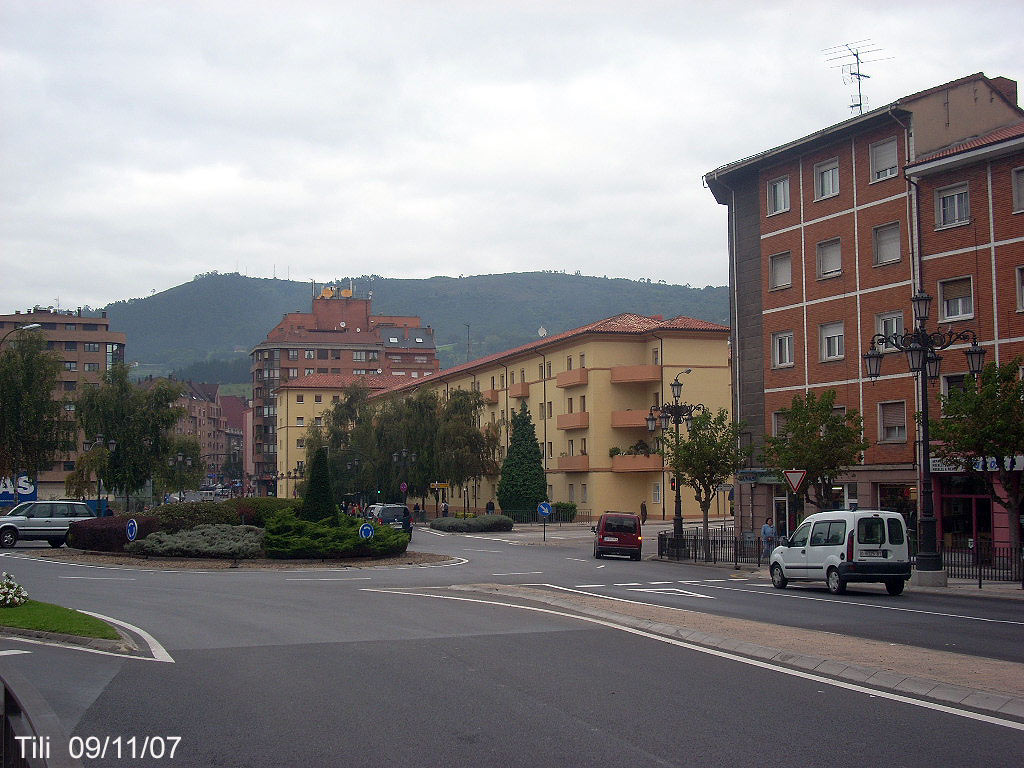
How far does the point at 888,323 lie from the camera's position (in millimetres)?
40344

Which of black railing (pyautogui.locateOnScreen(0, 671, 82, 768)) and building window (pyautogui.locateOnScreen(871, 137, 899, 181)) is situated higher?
building window (pyautogui.locateOnScreen(871, 137, 899, 181))

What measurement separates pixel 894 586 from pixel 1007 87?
2738 centimetres

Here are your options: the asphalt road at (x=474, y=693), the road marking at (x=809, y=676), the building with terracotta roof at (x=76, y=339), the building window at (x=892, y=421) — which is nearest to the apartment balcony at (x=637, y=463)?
the building window at (x=892, y=421)

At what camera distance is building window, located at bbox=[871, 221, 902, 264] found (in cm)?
4000

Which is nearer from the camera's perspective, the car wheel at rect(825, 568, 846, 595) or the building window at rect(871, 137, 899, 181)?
the car wheel at rect(825, 568, 846, 595)

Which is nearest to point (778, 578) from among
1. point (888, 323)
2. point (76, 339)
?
point (888, 323)

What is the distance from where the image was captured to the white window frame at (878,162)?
40.1m

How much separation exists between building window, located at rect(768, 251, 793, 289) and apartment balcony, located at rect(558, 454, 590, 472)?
2980 centimetres

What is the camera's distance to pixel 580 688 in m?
10.7

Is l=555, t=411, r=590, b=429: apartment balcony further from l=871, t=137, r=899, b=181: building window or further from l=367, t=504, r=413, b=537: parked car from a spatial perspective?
l=871, t=137, r=899, b=181: building window

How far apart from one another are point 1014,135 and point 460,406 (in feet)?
169

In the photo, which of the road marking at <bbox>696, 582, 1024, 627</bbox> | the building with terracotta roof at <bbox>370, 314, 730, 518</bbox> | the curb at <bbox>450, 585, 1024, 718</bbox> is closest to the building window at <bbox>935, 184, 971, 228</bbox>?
the road marking at <bbox>696, 582, 1024, 627</bbox>

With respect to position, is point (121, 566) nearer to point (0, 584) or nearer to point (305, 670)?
point (0, 584)

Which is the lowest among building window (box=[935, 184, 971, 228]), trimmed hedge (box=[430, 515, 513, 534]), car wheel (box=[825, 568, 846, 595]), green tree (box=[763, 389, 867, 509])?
trimmed hedge (box=[430, 515, 513, 534])
